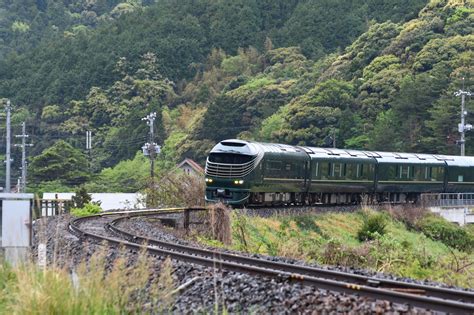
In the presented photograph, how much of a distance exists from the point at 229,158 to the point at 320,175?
472 centimetres

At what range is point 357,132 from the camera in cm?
6400

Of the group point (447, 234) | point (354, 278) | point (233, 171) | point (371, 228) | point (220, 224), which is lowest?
point (447, 234)

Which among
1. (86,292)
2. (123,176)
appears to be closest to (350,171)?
(86,292)

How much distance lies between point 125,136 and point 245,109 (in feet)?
36.6

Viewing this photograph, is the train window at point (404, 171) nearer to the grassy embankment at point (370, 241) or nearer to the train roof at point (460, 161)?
the grassy embankment at point (370, 241)

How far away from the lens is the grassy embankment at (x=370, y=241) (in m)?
17.0

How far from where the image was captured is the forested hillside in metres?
61.8

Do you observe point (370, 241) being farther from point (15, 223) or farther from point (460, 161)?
point (460, 161)

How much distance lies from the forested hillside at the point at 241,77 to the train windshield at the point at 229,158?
29.5 metres

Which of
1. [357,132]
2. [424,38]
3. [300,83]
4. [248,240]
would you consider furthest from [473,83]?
[248,240]

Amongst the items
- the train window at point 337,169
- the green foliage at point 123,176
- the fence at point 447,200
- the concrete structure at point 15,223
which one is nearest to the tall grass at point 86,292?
the concrete structure at point 15,223

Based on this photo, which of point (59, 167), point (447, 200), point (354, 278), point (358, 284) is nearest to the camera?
point (358, 284)

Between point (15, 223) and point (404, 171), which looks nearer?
point (15, 223)

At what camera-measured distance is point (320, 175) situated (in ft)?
104
